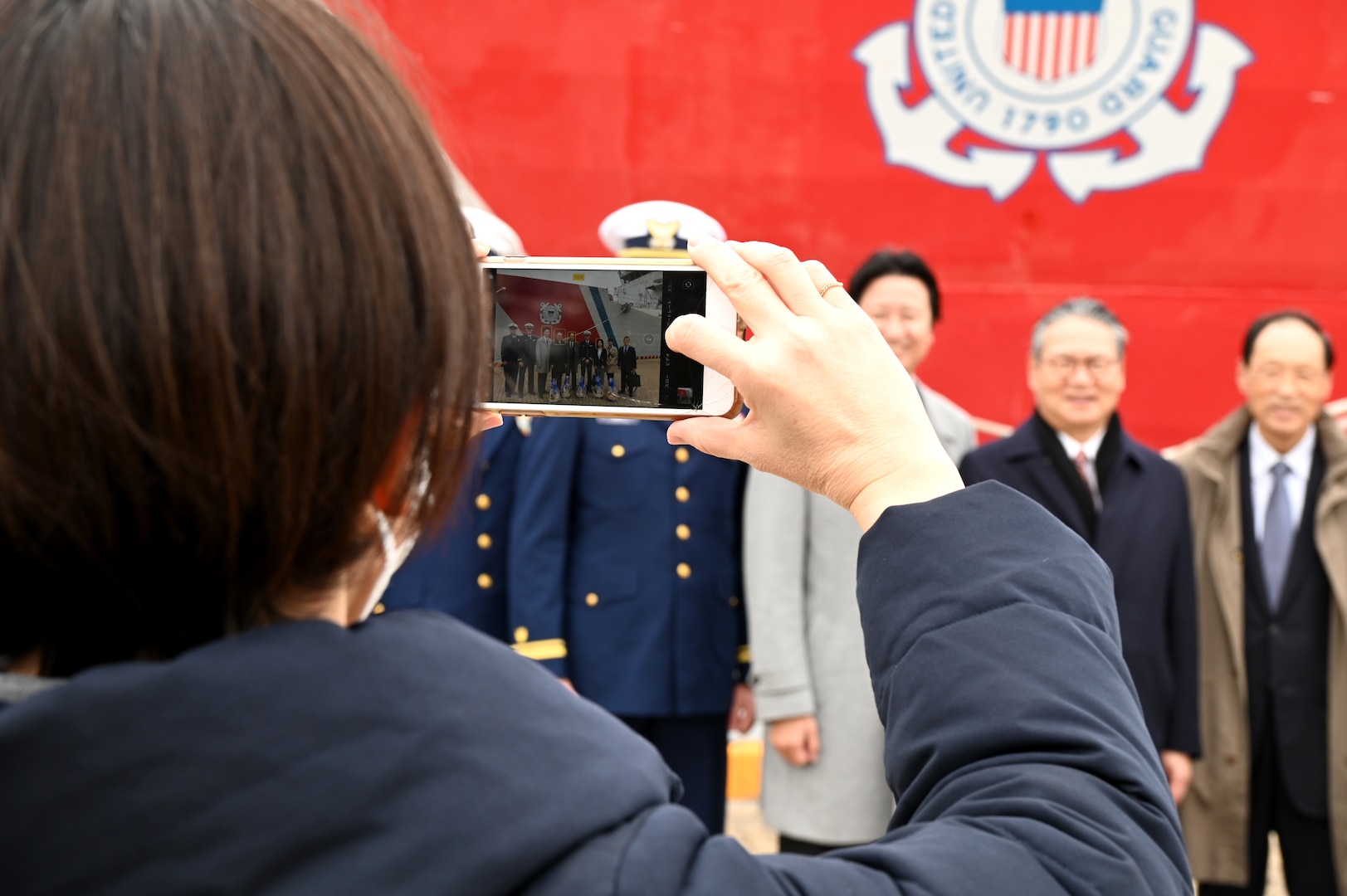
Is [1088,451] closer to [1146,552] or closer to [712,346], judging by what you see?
[1146,552]

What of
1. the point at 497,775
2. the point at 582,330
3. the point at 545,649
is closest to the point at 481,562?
the point at 545,649

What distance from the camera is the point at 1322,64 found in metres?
3.38

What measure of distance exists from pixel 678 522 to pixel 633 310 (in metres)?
1.83

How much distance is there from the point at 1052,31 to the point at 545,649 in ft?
7.64

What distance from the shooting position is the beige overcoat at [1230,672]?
106 inches

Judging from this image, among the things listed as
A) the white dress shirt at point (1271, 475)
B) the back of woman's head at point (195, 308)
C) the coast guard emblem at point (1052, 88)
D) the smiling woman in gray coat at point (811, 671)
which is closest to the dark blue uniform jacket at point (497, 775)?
the back of woman's head at point (195, 308)

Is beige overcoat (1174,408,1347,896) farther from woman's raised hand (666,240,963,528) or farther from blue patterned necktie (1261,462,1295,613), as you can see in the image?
woman's raised hand (666,240,963,528)

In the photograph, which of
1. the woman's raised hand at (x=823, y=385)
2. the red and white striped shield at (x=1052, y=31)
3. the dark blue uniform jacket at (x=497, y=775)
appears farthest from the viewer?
the red and white striped shield at (x=1052, y=31)

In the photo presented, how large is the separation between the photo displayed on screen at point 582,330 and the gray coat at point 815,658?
1.62m

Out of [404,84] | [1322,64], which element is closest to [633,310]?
[404,84]

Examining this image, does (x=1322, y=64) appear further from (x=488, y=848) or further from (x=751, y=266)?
(x=488, y=848)

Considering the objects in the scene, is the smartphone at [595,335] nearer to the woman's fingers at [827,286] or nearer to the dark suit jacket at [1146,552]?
the woman's fingers at [827,286]

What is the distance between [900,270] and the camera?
2922 millimetres

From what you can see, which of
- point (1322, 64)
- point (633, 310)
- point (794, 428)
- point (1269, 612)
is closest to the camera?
point (794, 428)
